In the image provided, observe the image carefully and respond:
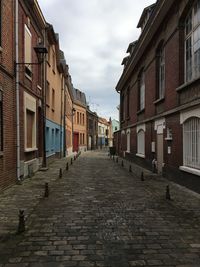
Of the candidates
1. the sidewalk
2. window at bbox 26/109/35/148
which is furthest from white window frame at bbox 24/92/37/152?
the sidewalk

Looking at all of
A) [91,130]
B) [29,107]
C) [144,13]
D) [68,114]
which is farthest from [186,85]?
[91,130]

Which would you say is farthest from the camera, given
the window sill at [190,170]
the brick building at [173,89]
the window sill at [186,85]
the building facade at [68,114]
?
the building facade at [68,114]

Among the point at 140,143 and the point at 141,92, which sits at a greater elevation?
the point at 141,92

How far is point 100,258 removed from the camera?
4.65 metres

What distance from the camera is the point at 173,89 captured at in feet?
42.4

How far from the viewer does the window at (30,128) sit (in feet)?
48.8

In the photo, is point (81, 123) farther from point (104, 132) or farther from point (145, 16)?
point (104, 132)

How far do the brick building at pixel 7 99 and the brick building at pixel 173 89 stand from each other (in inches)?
230

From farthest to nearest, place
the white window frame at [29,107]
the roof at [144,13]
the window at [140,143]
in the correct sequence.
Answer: the roof at [144,13] → the window at [140,143] → the white window frame at [29,107]

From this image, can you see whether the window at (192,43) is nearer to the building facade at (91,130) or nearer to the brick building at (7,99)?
the brick building at (7,99)

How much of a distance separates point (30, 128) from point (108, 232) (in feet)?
34.0

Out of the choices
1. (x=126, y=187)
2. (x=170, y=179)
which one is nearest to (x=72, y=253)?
(x=126, y=187)

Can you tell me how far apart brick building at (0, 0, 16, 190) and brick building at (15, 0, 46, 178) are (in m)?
0.59

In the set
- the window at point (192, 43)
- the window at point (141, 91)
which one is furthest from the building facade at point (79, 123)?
the window at point (192, 43)
